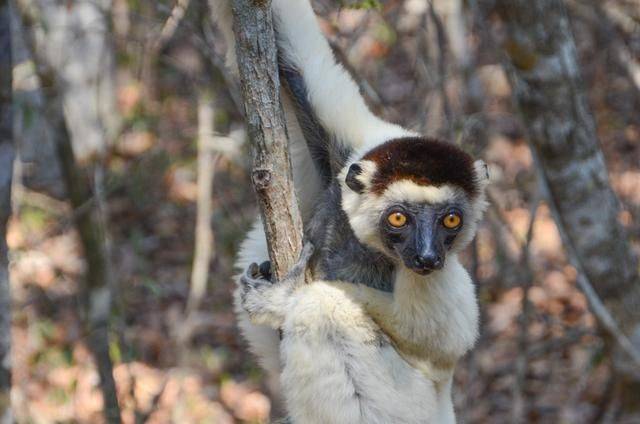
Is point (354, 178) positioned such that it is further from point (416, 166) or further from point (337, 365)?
point (337, 365)

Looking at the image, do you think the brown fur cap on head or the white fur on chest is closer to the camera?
the white fur on chest

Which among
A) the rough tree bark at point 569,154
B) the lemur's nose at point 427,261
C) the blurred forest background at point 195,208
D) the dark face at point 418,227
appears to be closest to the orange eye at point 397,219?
A: the dark face at point 418,227

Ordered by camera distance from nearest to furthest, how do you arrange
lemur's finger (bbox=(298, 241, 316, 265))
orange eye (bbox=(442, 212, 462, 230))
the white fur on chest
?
lemur's finger (bbox=(298, 241, 316, 265))
the white fur on chest
orange eye (bbox=(442, 212, 462, 230))

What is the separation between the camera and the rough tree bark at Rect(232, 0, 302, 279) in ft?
9.99

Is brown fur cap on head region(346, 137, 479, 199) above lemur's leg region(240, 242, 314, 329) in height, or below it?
above

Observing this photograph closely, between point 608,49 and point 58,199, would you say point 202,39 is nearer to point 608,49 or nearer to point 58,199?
point 58,199

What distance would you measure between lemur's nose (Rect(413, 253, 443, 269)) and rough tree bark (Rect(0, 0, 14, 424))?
5.60ft

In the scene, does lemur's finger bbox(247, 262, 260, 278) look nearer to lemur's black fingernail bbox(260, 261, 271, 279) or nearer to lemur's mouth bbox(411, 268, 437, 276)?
lemur's black fingernail bbox(260, 261, 271, 279)

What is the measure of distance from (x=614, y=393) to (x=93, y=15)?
6554mm

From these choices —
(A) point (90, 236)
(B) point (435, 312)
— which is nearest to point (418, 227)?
(B) point (435, 312)

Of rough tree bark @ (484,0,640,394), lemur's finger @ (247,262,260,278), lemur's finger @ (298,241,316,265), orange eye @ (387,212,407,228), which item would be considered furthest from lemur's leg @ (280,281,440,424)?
rough tree bark @ (484,0,640,394)

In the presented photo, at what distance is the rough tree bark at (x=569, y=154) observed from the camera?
4930 millimetres

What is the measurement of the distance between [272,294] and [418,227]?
62 centimetres

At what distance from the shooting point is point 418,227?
346cm
